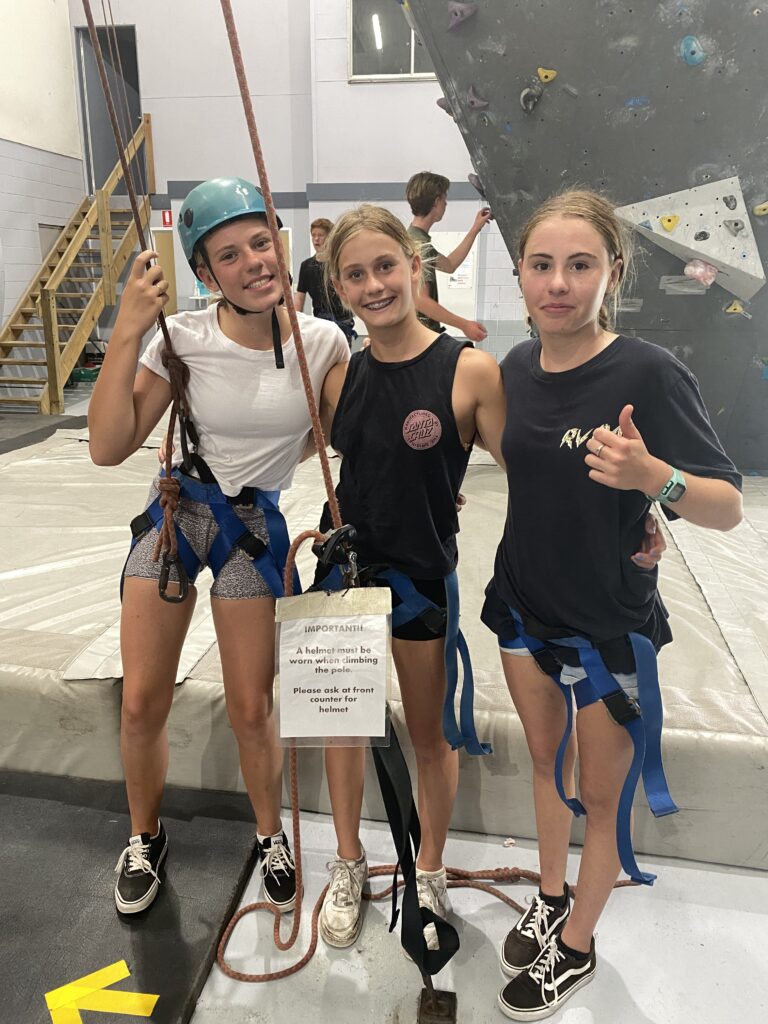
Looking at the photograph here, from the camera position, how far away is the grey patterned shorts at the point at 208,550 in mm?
1402

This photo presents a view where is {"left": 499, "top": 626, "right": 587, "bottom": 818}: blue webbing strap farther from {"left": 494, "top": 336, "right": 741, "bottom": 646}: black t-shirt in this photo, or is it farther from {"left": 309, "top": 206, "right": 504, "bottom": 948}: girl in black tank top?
{"left": 309, "top": 206, "right": 504, "bottom": 948}: girl in black tank top

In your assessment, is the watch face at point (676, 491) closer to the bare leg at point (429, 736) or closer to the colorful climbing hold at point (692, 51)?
the bare leg at point (429, 736)

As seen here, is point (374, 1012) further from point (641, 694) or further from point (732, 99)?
point (732, 99)

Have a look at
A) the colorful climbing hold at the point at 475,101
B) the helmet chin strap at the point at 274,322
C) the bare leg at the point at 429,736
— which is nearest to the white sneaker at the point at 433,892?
the bare leg at the point at 429,736

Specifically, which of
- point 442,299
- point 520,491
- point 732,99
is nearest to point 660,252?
point 732,99

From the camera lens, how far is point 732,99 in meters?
2.93

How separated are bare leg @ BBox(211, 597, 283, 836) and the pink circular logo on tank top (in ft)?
1.47

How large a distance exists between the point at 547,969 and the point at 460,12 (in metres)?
3.33

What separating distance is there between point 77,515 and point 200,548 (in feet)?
7.10

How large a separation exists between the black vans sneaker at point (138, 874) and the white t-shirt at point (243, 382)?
3.02 ft

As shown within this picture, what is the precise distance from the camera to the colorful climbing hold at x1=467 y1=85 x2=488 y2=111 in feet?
10.1

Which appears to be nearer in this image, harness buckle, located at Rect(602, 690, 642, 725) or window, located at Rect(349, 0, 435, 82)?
harness buckle, located at Rect(602, 690, 642, 725)

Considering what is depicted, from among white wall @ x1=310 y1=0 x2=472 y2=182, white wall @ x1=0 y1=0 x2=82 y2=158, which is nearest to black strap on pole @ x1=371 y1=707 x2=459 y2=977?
white wall @ x1=310 y1=0 x2=472 y2=182

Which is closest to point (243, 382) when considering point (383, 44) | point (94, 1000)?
point (94, 1000)
